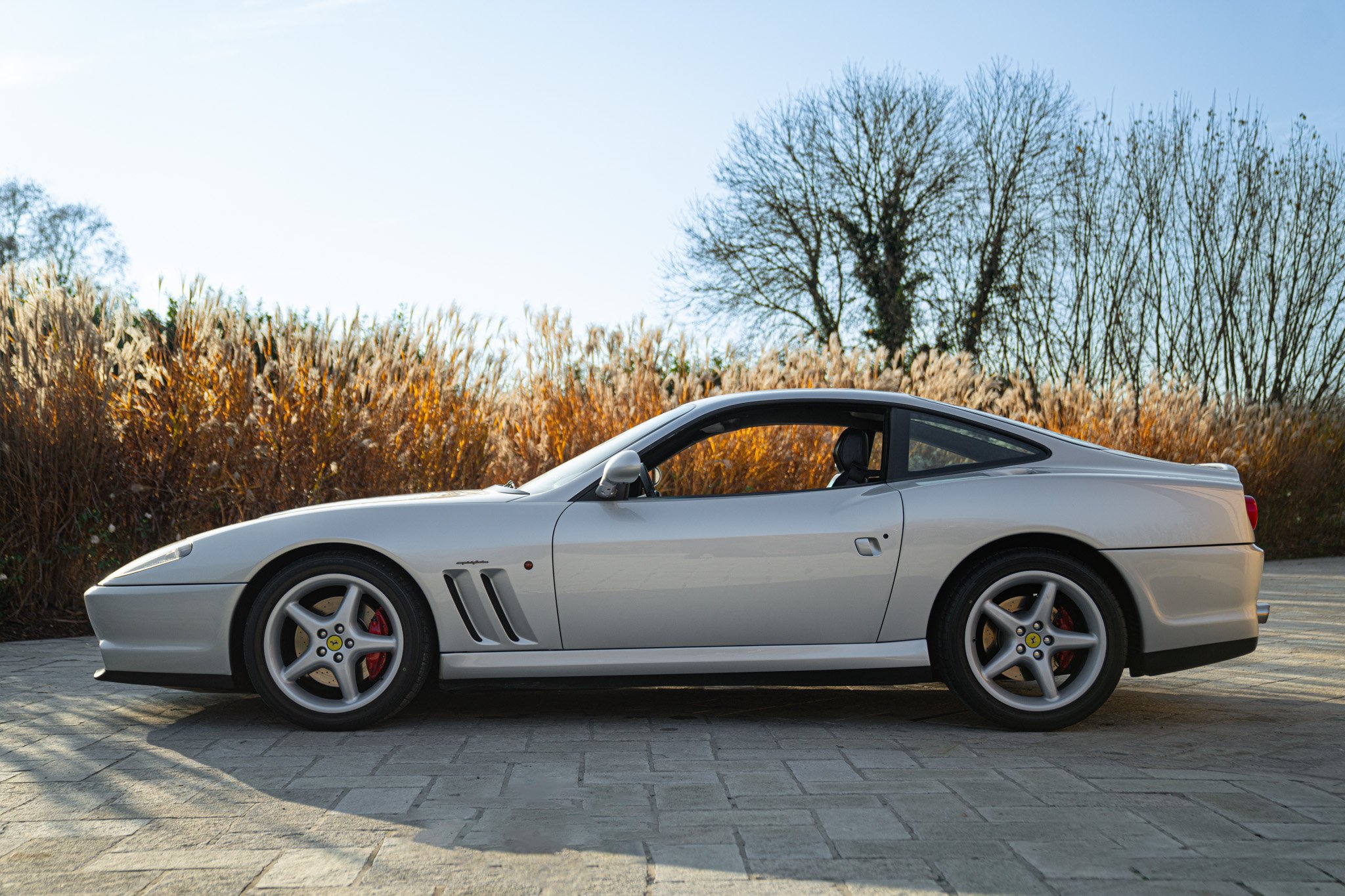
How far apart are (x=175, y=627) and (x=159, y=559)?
0.98 feet

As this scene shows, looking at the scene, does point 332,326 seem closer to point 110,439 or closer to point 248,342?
point 248,342

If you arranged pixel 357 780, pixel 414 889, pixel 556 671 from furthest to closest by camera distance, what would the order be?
pixel 556 671, pixel 357 780, pixel 414 889

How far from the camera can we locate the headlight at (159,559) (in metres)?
4.27

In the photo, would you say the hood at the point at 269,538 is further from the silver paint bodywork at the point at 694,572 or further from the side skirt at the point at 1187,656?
the side skirt at the point at 1187,656

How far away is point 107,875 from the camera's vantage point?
106 inches

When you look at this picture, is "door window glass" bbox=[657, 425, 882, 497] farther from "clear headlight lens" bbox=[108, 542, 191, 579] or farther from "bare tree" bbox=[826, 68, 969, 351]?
"bare tree" bbox=[826, 68, 969, 351]

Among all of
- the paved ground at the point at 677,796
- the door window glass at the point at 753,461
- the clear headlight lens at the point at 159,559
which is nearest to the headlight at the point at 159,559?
the clear headlight lens at the point at 159,559

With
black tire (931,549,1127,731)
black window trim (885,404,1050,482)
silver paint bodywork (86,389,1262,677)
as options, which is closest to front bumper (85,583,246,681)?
silver paint bodywork (86,389,1262,677)

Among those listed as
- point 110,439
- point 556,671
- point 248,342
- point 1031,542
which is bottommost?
point 556,671

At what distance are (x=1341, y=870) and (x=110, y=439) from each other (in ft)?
24.4

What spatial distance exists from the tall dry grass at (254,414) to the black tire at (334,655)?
3799mm

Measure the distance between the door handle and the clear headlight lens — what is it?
2615 mm

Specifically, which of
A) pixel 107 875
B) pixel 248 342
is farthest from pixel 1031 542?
pixel 248 342

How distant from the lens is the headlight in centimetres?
427
